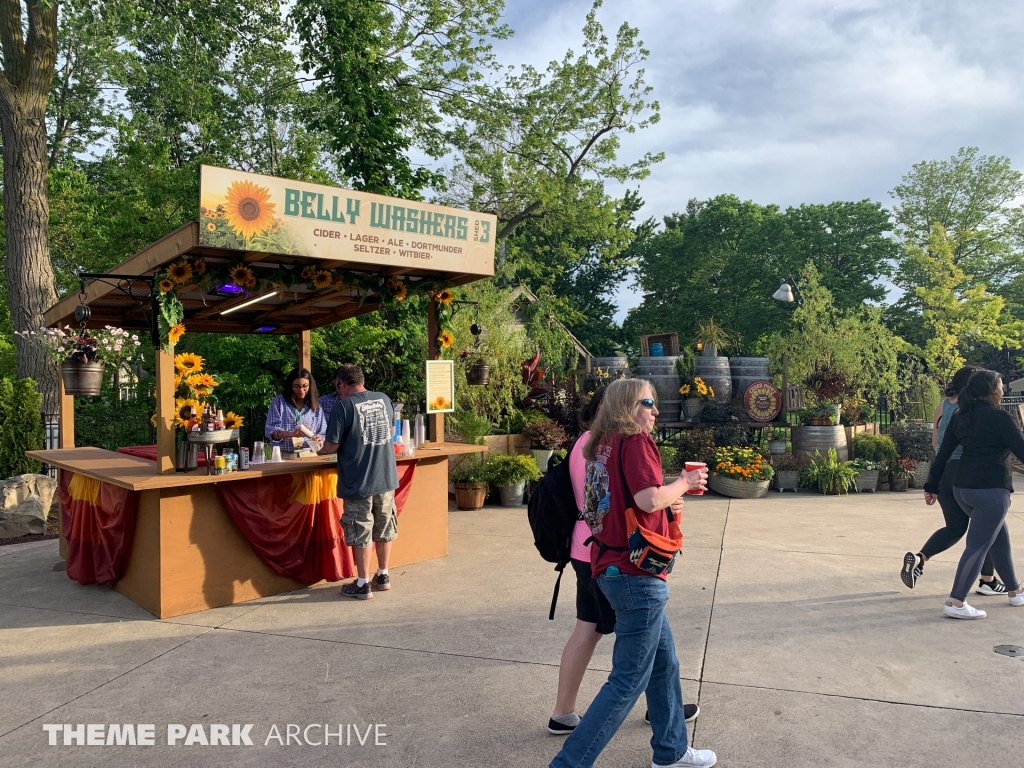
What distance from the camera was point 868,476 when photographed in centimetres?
1055

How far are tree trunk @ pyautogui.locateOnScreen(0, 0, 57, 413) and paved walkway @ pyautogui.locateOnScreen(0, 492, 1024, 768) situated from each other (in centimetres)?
555

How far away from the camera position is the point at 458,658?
419 centimetres

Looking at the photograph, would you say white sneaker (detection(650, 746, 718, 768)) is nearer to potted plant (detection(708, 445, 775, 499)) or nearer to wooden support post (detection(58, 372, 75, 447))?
wooden support post (detection(58, 372, 75, 447))

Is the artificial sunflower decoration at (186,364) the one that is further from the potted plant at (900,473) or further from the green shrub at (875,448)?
the potted plant at (900,473)

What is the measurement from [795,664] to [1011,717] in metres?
1.01

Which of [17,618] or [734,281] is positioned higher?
[734,281]

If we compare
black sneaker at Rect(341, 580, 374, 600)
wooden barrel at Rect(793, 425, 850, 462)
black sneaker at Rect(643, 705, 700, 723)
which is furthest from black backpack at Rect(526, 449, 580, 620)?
wooden barrel at Rect(793, 425, 850, 462)

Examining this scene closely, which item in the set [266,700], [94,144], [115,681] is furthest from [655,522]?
[94,144]

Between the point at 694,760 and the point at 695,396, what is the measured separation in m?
10.0

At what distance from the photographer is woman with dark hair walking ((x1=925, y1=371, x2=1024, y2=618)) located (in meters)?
4.73

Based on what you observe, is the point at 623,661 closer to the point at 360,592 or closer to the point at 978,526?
the point at 360,592

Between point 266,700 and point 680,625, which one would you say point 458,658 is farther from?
point 680,625

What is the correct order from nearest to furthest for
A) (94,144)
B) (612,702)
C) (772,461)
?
(612,702), (772,461), (94,144)

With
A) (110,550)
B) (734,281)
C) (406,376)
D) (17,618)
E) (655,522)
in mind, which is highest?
(734,281)
